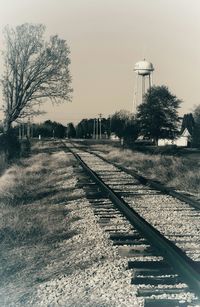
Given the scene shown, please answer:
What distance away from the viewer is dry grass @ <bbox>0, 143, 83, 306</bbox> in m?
6.17

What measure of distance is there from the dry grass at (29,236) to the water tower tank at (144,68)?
83096 mm

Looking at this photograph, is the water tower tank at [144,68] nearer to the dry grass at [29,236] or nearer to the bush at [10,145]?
the bush at [10,145]

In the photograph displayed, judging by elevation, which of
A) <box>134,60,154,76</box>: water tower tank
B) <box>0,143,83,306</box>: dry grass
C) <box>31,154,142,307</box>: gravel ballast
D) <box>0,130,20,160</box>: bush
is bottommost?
<box>0,143,83,306</box>: dry grass

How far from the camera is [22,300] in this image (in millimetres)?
5430

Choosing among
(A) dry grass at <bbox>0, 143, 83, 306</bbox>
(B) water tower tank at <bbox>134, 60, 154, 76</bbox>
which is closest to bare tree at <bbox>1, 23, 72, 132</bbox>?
(A) dry grass at <bbox>0, 143, 83, 306</bbox>

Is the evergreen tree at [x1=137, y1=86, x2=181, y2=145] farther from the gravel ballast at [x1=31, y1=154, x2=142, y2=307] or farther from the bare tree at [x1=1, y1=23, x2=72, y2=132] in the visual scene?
the gravel ballast at [x1=31, y1=154, x2=142, y2=307]

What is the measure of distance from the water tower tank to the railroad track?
84.2m

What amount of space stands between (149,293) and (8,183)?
12.3 meters

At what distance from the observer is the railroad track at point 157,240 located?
532cm

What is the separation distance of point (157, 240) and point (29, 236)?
2.24m

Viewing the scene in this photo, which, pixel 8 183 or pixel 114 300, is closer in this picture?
pixel 114 300

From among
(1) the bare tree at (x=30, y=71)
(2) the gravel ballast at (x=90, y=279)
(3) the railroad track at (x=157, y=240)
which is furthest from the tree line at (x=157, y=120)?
(2) the gravel ballast at (x=90, y=279)

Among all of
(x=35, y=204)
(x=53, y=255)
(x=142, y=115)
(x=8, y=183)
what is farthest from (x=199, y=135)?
(x=53, y=255)

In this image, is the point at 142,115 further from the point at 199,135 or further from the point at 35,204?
the point at 35,204
